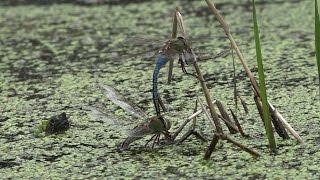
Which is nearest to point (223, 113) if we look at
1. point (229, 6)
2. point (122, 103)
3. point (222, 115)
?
point (222, 115)

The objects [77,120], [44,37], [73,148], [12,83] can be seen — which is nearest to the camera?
[73,148]

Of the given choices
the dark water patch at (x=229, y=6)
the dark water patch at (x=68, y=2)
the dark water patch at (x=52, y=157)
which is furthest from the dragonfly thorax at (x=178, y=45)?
the dark water patch at (x=68, y=2)

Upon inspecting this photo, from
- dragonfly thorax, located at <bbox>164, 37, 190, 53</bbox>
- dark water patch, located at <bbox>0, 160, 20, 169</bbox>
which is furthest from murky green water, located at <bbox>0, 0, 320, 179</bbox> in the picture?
dragonfly thorax, located at <bbox>164, 37, 190, 53</bbox>

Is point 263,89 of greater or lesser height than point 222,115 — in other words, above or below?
above

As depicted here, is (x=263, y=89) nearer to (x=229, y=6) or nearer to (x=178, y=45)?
(x=178, y=45)

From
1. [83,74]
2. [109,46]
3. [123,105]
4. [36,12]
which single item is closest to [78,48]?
[109,46]

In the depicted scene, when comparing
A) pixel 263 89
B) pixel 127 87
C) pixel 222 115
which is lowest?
pixel 127 87

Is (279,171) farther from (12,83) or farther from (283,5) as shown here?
(283,5)
